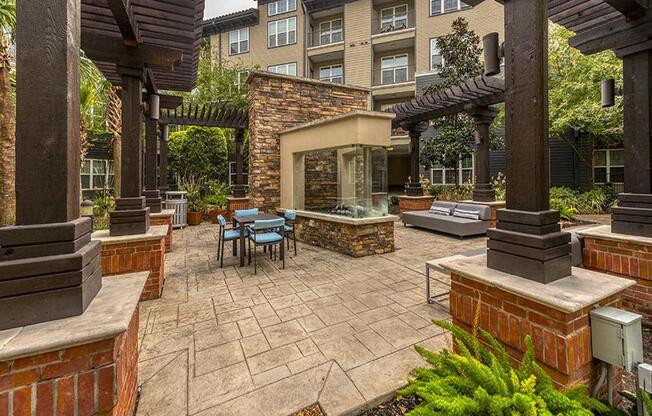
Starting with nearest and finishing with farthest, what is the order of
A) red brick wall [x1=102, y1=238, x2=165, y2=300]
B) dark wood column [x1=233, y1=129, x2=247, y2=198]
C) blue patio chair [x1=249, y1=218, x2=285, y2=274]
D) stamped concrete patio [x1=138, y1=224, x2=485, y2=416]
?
1. stamped concrete patio [x1=138, y1=224, x2=485, y2=416]
2. red brick wall [x1=102, y1=238, x2=165, y2=300]
3. blue patio chair [x1=249, y1=218, x2=285, y2=274]
4. dark wood column [x1=233, y1=129, x2=247, y2=198]

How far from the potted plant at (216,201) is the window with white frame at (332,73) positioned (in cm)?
939

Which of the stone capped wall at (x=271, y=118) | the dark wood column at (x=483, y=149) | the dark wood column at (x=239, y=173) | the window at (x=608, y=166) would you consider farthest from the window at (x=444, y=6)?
the dark wood column at (x=239, y=173)

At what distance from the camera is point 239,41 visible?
17688mm

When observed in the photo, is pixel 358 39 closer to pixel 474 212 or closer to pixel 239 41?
pixel 239 41

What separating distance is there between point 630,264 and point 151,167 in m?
7.22

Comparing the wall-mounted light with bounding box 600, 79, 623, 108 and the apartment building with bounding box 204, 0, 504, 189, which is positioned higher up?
the apartment building with bounding box 204, 0, 504, 189

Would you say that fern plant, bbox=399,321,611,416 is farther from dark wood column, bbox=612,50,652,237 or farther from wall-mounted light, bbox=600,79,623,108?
wall-mounted light, bbox=600,79,623,108

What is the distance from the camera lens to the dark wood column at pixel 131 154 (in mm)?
3629

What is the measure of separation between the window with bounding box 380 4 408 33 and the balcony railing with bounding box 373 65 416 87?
6.49 ft

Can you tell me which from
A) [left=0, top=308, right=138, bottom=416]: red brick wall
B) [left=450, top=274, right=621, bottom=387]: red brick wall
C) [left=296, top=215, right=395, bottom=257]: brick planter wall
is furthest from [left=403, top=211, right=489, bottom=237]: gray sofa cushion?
[left=0, top=308, right=138, bottom=416]: red brick wall

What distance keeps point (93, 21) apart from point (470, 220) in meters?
8.00

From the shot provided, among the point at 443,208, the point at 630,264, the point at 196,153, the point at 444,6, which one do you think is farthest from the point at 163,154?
the point at 444,6

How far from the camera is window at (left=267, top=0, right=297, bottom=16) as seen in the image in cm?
1659

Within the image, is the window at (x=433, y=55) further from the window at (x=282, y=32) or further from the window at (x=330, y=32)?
the window at (x=282, y=32)
